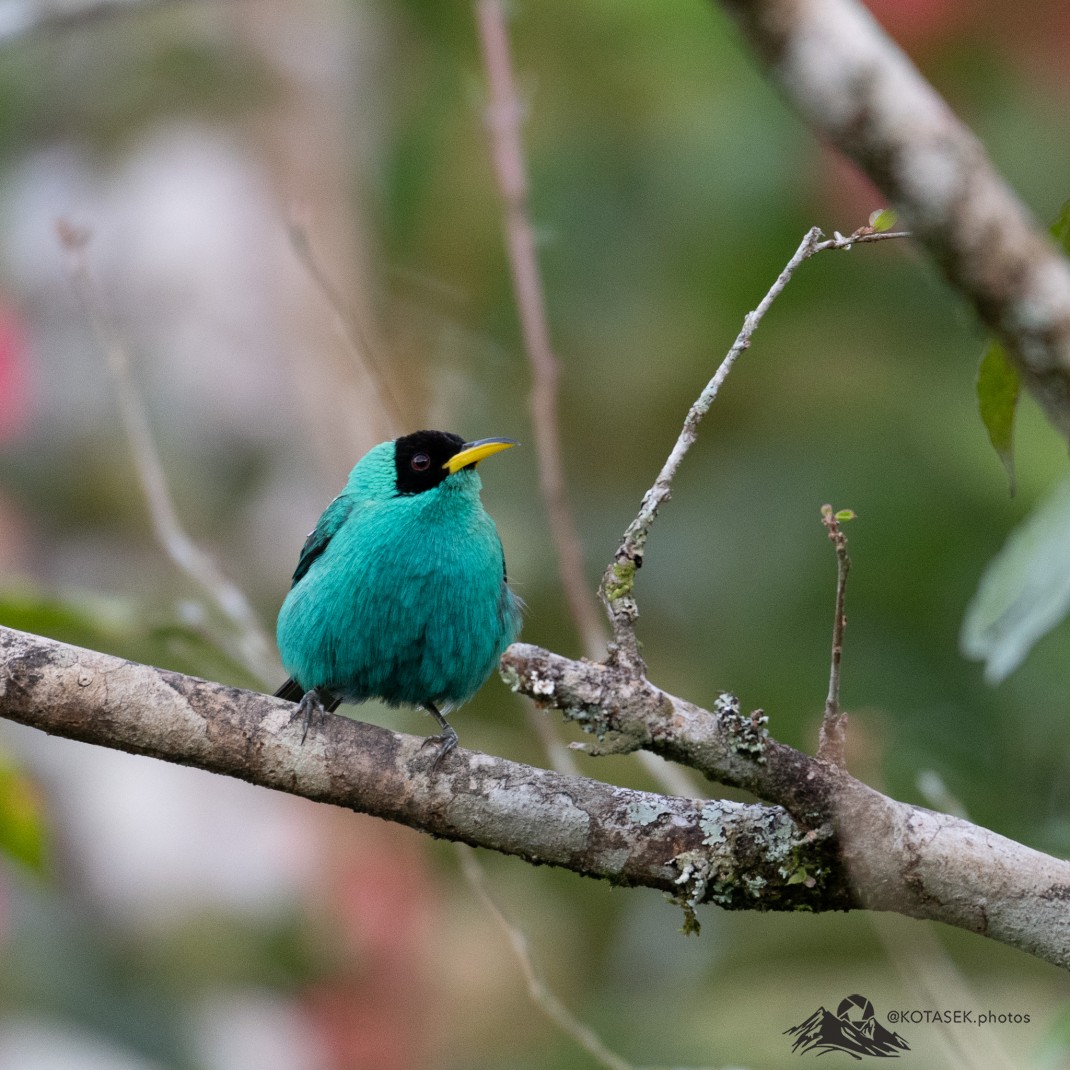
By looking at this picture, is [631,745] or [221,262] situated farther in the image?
[221,262]

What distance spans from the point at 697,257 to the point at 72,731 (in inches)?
231

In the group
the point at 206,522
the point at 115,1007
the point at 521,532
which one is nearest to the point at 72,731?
the point at 115,1007

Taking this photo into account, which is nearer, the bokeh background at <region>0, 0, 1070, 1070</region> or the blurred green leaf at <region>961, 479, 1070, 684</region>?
the blurred green leaf at <region>961, 479, 1070, 684</region>

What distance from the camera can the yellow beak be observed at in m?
4.18

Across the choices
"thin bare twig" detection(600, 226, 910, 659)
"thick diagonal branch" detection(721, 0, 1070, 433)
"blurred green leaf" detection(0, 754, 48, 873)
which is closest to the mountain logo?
"thin bare twig" detection(600, 226, 910, 659)

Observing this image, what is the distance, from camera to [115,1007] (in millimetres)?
5980

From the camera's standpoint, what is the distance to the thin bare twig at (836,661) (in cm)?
242

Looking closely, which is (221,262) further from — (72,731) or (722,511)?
(72,731)

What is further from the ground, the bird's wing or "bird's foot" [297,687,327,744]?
the bird's wing

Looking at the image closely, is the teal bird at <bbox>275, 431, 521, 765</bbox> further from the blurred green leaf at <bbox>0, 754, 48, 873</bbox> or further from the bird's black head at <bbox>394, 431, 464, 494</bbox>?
the blurred green leaf at <bbox>0, 754, 48, 873</bbox>

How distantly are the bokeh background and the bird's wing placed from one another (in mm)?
1051

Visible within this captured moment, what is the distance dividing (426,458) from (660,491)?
177 centimetres

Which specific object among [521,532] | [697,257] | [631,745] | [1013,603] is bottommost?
[631,745]

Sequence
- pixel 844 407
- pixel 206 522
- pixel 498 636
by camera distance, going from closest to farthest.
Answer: pixel 498 636
pixel 206 522
pixel 844 407
